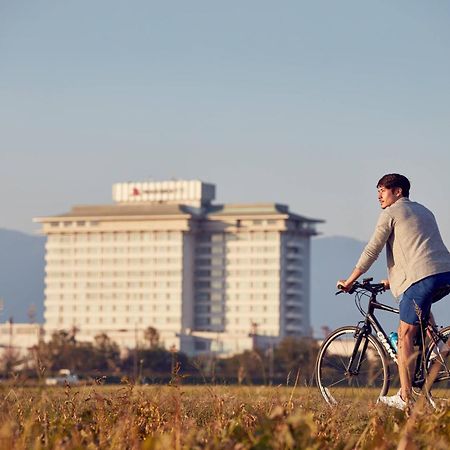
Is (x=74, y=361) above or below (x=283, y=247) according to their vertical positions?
below

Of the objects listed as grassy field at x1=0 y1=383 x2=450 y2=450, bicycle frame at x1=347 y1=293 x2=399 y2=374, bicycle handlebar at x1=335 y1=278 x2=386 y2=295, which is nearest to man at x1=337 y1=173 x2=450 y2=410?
bicycle handlebar at x1=335 y1=278 x2=386 y2=295

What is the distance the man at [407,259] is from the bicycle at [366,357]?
110 millimetres

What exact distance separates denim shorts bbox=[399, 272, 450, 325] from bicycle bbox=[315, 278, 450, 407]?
0.20ft

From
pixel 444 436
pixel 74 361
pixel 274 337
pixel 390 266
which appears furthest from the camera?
pixel 274 337

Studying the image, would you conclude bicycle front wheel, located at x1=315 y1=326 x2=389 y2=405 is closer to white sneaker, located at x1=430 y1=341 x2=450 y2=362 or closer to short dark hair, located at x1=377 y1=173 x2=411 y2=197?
white sneaker, located at x1=430 y1=341 x2=450 y2=362

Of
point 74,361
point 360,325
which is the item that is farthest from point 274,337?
point 360,325

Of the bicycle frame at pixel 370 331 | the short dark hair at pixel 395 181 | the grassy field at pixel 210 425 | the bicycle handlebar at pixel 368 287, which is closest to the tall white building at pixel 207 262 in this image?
the bicycle frame at pixel 370 331

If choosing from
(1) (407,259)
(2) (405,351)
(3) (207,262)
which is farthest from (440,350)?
(3) (207,262)

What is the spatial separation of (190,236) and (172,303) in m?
8.56

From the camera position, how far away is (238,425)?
8.28m

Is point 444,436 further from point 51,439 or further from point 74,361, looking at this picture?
point 74,361

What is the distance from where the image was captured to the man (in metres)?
10.4

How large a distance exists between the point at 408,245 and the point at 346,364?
143 cm

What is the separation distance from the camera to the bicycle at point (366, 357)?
34.2 ft
